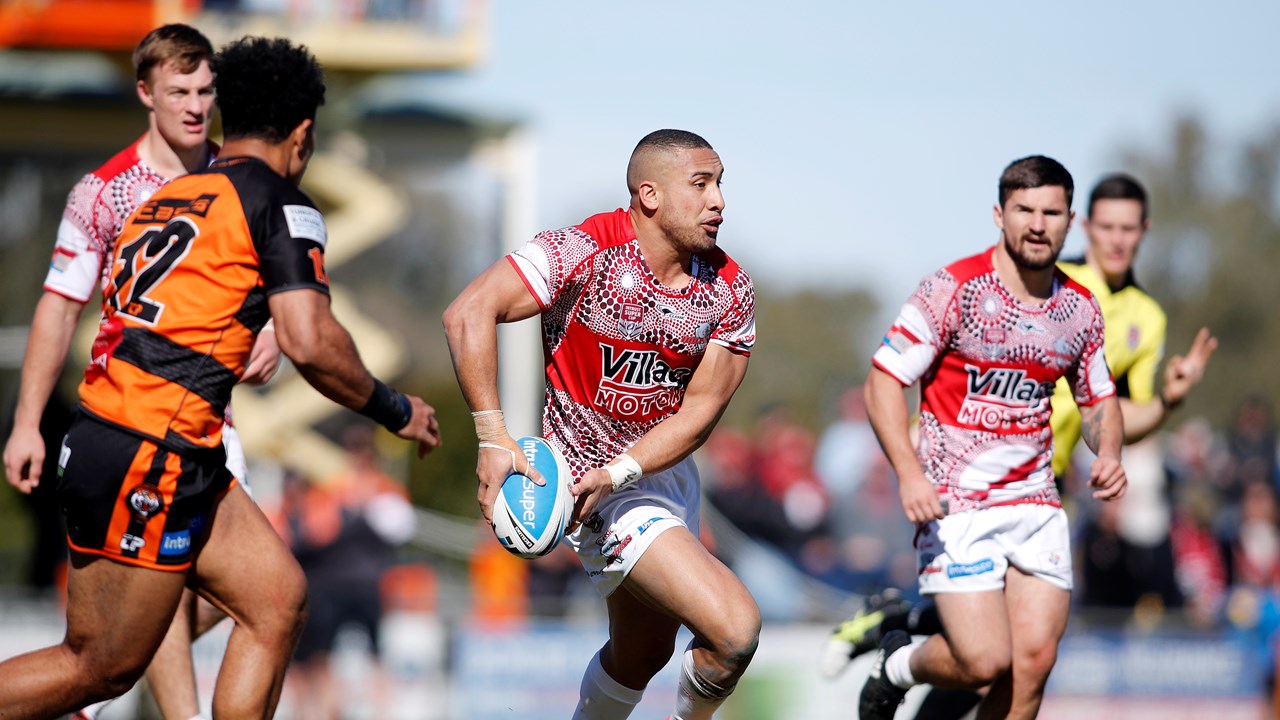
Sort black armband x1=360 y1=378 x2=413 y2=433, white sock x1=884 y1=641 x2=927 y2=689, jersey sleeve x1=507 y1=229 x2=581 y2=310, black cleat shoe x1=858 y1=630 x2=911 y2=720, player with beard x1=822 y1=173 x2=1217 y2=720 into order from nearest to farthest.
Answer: black armband x1=360 y1=378 x2=413 y2=433 < jersey sleeve x1=507 y1=229 x2=581 y2=310 < white sock x1=884 y1=641 x2=927 y2=689 < black cleat shoe x1=858 y1=630 x2=911 y2=720 < player with beard x1=822 y1=173 x2=1217 y2=720

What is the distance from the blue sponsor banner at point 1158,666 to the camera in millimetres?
12914

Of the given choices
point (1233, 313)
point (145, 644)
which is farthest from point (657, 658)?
point (1233, 313)

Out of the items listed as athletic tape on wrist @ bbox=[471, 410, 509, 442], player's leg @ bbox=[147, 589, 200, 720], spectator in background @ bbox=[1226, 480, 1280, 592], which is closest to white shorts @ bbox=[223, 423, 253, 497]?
player's leg @ bbox=[147, 589, 200, 720]

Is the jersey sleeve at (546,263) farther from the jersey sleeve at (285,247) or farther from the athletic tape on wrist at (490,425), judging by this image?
the jersey sleeve at (285,247)

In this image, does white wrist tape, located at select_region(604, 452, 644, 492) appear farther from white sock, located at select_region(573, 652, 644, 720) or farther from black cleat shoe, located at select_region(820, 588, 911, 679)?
A: black cleat shoe, located at select_region(820, 588, 911, 679)

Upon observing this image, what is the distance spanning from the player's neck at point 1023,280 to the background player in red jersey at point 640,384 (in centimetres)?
123

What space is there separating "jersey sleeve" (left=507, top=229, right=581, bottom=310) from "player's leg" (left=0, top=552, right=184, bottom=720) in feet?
5.37

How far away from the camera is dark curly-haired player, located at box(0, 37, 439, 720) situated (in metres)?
4.87

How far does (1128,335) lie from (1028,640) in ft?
6.25

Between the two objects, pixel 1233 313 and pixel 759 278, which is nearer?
pixel 1233 313

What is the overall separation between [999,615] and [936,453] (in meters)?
0.76

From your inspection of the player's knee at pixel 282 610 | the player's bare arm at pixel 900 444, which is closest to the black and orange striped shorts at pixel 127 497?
the player's knee at pixel 282 610

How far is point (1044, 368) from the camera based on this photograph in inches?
246

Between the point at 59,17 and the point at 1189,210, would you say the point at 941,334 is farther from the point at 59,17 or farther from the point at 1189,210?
the point at 1189,210
